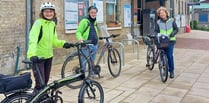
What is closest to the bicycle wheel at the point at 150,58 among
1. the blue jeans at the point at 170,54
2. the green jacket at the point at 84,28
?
the blue jeans at the point at 170,54

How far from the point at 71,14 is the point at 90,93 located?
5443mm

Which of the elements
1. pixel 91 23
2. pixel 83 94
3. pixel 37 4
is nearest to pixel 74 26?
pixel 37 4

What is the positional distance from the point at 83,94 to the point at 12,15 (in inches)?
157

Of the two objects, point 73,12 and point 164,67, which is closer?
point 164,67

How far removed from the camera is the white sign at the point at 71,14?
8.91 m

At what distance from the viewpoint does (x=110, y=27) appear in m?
12.1

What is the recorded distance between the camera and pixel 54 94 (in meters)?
3.73

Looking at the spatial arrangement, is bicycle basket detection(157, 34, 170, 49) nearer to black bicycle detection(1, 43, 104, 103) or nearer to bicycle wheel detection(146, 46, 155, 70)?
bicycle wheel detection(146, 46, 155, 70)

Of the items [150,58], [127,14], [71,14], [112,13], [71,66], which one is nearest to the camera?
[71,66]

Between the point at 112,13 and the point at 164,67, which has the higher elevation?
the point at 112,13

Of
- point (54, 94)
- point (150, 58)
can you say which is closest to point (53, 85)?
point (54, 94)

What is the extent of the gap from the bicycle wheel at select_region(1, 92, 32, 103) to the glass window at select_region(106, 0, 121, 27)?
8907 mm

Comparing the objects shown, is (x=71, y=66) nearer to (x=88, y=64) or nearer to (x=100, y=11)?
(x=88, y=64)

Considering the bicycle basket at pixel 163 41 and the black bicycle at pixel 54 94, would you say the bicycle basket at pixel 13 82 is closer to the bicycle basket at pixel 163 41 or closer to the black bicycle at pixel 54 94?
the black bicycle at pixel 54 94
